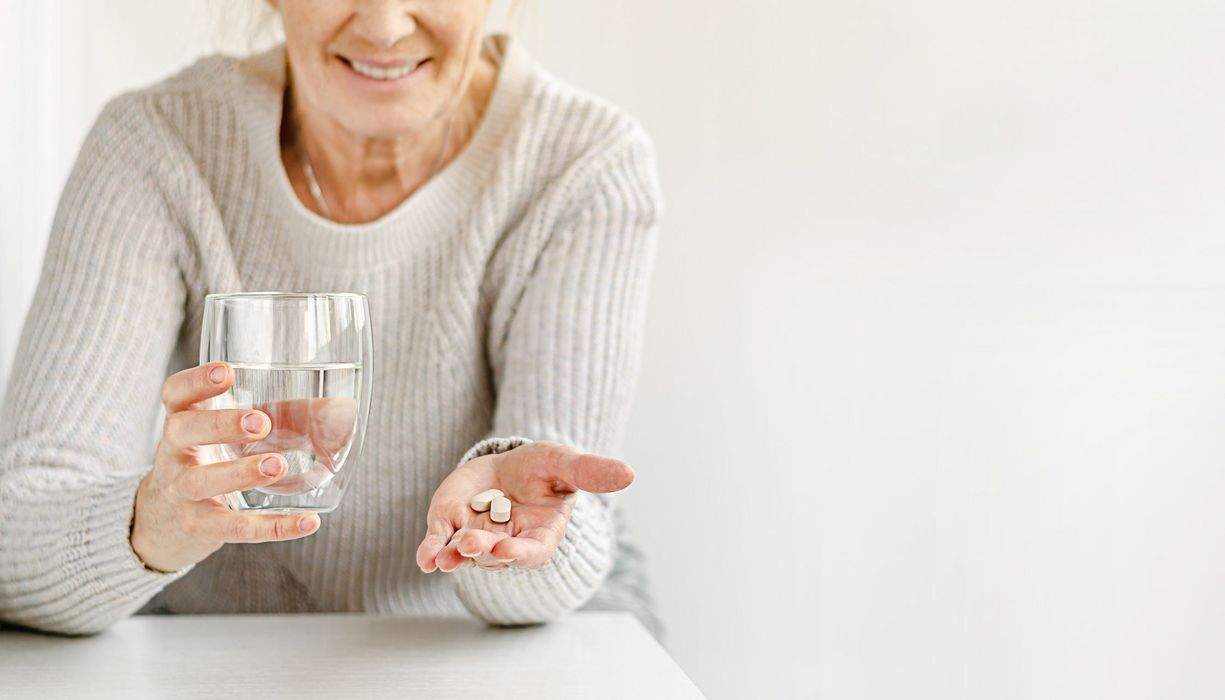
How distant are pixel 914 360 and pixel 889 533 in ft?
0.77

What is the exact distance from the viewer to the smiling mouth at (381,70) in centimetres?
117

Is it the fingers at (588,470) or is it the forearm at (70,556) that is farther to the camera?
the forearm at (70,556)

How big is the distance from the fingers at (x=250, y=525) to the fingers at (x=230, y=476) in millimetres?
31

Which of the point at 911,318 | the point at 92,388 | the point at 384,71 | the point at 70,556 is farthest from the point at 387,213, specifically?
the point at 911,318

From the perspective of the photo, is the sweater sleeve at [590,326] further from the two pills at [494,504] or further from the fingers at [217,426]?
the fingers at [217,426]

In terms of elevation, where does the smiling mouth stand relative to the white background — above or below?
above

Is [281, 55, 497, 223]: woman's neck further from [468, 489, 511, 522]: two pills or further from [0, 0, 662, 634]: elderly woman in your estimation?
[468, 489, 511, 522]: two pills

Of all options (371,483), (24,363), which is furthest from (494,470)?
(24,363)

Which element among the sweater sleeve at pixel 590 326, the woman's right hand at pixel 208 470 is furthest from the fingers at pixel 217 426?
the sweater sleeve at pixel 590 326

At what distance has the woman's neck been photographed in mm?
1308

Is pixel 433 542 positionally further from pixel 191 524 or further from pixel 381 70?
pixel 381 70

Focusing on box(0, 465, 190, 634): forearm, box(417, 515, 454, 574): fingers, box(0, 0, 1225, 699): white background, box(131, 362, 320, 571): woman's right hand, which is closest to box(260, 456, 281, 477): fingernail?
box(131, 362, 320, 571): woman's right hand

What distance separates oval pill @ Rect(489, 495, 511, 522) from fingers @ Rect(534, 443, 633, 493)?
0.04 metres

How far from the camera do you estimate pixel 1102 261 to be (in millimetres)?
1619
